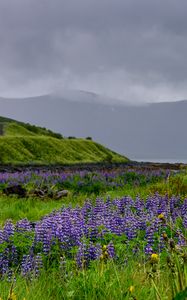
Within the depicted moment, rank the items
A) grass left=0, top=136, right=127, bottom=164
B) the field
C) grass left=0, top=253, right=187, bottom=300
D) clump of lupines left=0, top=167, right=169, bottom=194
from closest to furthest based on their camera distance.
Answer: the field < grass left=0, top=253, right=187, bottom=300 < clump of lupines left=0, top=167, right=169, bottom=194 < grass left=0, top=136, right=127, bottom=164

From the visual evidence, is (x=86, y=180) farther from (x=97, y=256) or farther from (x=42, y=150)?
(x=42, y=150)

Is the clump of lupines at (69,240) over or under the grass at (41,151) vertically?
under

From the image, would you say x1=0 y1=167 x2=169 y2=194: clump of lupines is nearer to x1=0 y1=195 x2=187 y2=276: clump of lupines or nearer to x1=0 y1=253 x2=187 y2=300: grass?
→ x1=0 y1=195 x2=187 y2=276: clump of lupines

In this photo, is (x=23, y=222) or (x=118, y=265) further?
(x=23, y=222)

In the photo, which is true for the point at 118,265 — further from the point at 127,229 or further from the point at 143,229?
the point at 143,229

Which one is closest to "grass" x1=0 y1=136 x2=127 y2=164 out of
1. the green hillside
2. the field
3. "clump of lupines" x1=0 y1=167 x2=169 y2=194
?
the green hillside

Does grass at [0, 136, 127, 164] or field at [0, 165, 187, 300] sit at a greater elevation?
grass at [0, 136, 127, 164]

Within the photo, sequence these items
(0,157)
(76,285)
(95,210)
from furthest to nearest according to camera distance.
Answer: (0,157), (95,210), (76,285)

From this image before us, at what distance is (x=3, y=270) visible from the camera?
6.54 meters

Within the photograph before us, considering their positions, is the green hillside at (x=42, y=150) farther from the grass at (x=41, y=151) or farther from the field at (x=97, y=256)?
the field at (x=97, y=256)

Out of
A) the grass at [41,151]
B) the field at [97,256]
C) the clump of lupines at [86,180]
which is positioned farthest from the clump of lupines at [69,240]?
the grass at [41,151]

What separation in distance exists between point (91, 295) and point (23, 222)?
2959 millimetres

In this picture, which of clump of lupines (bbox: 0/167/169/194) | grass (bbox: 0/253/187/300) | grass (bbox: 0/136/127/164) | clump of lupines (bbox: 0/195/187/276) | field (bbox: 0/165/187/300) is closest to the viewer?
field (bbox: 0/165/187/300)

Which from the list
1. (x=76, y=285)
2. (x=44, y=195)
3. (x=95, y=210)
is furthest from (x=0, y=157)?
(x=76, y=285)
